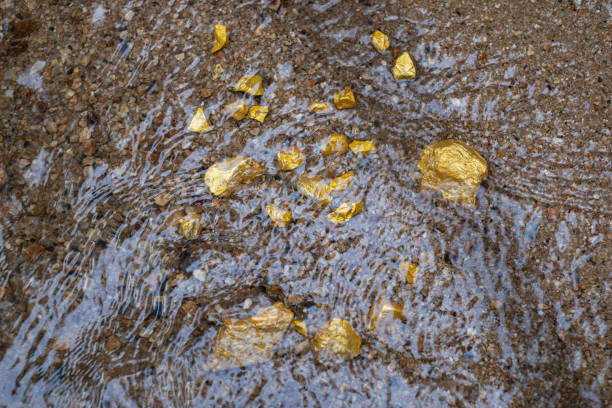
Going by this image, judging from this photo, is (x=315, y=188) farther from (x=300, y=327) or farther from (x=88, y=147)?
(x=88, y=147)

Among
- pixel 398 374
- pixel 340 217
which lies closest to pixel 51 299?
pixel 340 217

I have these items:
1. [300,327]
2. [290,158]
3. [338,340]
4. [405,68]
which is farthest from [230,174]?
[405,68]

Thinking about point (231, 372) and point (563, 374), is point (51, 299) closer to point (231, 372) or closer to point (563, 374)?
point (231, 372)

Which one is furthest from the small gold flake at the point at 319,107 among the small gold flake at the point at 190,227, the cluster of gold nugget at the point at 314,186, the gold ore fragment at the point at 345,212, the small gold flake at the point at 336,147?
the small gold flake at the point at 190,227

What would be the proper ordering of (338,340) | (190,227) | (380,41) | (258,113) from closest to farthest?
(338,340)
(190,227)
(258,113)
(380,41)

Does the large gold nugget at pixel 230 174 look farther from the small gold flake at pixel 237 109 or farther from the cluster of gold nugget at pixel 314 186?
the small gold flake at pixel 237 109

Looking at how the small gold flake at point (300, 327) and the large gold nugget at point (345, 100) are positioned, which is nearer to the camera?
the small gold flake at point (300, 327)
